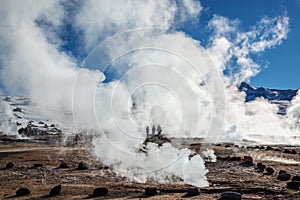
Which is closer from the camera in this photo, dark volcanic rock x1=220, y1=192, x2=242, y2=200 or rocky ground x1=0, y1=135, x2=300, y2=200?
dark volcanic rock x1=220, y1=192, x2=242, y2=200

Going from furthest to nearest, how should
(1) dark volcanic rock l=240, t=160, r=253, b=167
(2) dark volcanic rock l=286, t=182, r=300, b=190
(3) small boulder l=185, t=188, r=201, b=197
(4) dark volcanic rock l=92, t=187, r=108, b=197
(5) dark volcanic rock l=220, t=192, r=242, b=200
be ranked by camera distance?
(1) dark volcanic rock l=240, t=160, r=253, b=167, (2) dark volcanic rock l=286, t=182, r=300, b=190, (3) small boulder l=185, t=188, r=201, b=197, (4) dark volcanic rock l=92, t=187, r=108, b=197, (5) dark volcanic rock l=220, t=192, r=242, b=200

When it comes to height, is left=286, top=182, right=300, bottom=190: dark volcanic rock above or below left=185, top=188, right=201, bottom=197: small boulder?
above

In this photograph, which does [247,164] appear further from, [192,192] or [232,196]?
[232,196]

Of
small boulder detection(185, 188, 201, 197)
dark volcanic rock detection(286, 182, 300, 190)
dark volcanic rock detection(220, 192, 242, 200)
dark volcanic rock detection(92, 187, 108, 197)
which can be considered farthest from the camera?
dark volcanic rock detection(286, 182, 300, 190)

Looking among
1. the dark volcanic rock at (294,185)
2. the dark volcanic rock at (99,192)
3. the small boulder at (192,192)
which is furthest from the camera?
the dark volcanic rock at (294,185)

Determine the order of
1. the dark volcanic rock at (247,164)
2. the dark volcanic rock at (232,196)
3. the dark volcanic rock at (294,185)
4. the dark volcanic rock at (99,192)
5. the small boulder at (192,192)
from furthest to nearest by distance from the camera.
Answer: the dark volcanic rock at (247,164)
the dark volcanic rock at (294,185)
the small boulder at (192,192)
the dark volcanic rock at (99,192)
the dark volcanic rock at (232,196)

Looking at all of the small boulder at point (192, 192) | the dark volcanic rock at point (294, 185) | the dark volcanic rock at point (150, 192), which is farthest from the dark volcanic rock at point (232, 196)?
the dark volcanic rock at point (294, 185)

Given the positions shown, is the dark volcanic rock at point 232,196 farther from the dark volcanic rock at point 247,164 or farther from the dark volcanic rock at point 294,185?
the dark volcanic rock at point 247,164

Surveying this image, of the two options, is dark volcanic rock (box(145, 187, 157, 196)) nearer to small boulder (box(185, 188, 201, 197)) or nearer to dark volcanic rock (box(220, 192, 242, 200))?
small boulder (box(185, 188, 201, 197))

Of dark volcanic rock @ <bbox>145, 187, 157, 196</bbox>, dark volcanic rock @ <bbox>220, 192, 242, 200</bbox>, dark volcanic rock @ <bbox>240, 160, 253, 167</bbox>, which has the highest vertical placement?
dark volcanic rock @ <bbox>240, 160, 253, 167</bbox>

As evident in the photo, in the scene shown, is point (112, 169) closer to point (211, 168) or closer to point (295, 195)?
point (211, 168)

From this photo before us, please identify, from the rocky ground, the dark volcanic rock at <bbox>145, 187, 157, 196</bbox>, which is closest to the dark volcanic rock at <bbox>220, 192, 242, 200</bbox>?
the rocky ground

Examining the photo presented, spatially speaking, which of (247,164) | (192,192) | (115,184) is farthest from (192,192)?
(247,164)

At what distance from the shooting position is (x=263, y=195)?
28.0 m
